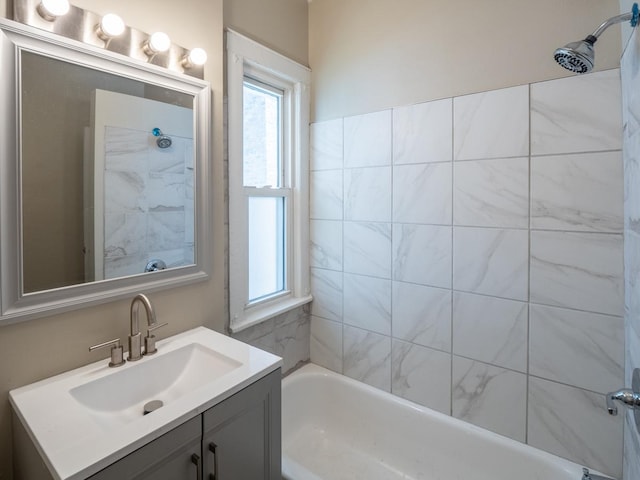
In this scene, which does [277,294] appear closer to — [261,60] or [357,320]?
[357,320]

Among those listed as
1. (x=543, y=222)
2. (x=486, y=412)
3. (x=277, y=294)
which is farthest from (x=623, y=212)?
(x=277, y=294)

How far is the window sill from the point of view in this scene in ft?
5.57

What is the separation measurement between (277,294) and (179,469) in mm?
1180

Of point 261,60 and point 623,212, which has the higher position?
point 261,60

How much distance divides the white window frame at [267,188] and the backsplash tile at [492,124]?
0.91 metres

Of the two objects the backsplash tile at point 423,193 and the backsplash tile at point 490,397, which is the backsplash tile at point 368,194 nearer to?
the backsplash tile at point 423,193

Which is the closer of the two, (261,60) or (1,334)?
(1,334)

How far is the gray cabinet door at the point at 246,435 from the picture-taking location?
97 cm

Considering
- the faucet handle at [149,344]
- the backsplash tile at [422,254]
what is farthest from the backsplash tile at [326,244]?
the faucet handle at [149,344]

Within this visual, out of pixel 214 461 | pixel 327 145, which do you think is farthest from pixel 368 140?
pixel 214 461

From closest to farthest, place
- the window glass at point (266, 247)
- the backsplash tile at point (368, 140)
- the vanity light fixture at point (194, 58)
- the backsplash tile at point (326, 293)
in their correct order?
the vanity light fixture at point (194, 58) < the backsplash tile at point (368, 140) < the window glass at point (266, 247) < the backsplash tile at point (326, 293)

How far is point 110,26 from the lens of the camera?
111 centimetres

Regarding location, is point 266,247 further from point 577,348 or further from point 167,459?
point 577,348

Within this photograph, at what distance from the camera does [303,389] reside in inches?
79.4
